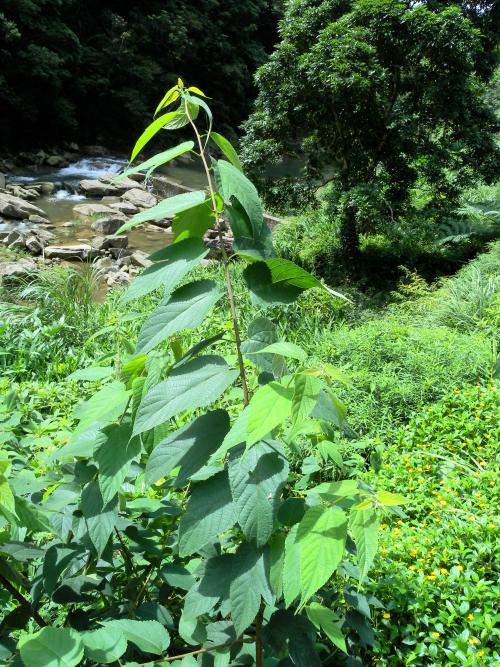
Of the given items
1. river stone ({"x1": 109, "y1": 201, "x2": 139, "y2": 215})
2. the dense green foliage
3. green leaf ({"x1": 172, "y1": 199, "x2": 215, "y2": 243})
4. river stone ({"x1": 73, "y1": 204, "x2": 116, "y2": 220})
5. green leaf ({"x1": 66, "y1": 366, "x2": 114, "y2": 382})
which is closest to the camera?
green leaf ({"x1": 172, "y1": 199, "x2": 215, "y2": 243})

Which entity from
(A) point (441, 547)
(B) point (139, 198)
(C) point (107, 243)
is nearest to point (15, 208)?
(C) point (107, 243)

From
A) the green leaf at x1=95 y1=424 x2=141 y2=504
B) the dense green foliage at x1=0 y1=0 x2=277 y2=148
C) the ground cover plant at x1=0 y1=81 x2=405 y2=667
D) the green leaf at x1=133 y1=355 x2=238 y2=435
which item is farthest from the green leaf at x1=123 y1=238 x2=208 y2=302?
the dense green foliage at x1=0 y1=0 x2=277 y2=148

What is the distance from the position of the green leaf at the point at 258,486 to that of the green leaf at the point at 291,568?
39 millimetres

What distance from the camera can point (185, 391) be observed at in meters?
0.71

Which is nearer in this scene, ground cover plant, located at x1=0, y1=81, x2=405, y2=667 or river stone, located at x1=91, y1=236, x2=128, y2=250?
ground cover plant, located at x1=0, y1=81, x2=405, y2=667

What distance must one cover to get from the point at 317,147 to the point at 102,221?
4.76 meters

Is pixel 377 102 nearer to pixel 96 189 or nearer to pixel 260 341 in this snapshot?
pixel 260 341

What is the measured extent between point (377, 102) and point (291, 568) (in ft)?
23.7

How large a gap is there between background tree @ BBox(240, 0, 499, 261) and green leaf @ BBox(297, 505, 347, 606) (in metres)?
6.17

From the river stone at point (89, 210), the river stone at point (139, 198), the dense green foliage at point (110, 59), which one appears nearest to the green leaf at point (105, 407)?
the river stone at point (89, 210)

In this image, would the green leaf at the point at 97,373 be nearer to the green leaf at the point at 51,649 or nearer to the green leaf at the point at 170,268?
the green leaf at the point at 170,268

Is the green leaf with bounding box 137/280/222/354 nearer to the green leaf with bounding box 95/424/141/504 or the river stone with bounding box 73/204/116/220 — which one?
the green leaf with bounding box 95/424/141/504

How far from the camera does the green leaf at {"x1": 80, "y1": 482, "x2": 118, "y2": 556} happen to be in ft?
2.80

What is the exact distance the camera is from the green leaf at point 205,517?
70 centimetres
